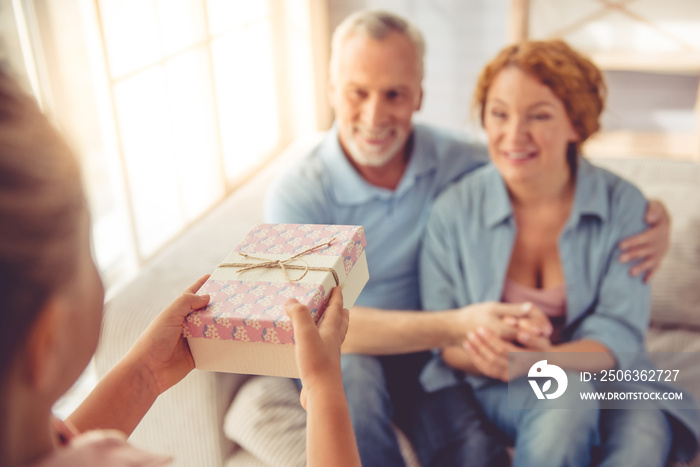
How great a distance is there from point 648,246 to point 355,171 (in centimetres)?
67

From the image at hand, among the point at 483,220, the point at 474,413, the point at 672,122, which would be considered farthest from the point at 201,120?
the point at 672,122

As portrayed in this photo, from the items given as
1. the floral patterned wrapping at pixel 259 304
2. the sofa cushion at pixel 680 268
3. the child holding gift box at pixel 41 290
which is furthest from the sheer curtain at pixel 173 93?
the sofa cushion at pixel 680 268

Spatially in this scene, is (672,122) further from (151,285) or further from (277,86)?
(151,285)

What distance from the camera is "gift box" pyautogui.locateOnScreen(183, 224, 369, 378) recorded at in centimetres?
79

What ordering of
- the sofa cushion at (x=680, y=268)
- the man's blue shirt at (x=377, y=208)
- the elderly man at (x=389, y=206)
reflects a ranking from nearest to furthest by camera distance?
1. the elderly man at (x=389, y=206)
2. the man's blue shirt at (x=377, y=208)
3. the sofa cushion at (x=680, y=268)

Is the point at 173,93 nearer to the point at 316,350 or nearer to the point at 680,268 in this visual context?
the point at 680,268

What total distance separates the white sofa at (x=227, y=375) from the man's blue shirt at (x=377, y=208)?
10.9 inches

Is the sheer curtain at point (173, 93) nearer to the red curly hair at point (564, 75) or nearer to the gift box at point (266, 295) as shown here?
the gift box at point (266, 295)

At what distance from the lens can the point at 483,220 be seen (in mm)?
1545

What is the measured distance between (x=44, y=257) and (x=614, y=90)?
126 inches

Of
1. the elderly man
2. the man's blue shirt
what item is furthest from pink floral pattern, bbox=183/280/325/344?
the man's blue shirt

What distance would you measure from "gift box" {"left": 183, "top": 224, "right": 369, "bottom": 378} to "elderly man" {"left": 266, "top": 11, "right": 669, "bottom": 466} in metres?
0.53

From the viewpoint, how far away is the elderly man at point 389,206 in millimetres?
1406

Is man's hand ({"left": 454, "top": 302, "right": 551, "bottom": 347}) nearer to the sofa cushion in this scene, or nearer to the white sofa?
the white sofa
